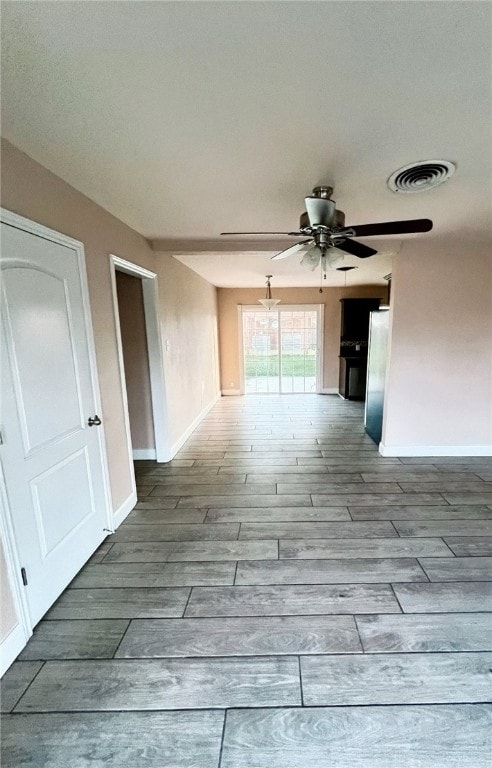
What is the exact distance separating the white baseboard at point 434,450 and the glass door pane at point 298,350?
3.66 metres

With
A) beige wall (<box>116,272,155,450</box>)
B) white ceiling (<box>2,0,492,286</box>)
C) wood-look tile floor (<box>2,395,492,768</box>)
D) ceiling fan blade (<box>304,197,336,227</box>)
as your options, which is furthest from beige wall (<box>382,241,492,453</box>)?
beige wall (<box>116,272,155,450</box>)

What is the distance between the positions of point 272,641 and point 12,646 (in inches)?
47.4

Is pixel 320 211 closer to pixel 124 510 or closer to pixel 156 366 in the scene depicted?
→ pixel 156 366

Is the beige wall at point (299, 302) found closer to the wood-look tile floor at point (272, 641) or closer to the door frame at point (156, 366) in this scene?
the door frame at point (156, 366)

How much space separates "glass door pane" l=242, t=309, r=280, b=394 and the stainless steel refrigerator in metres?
2.94

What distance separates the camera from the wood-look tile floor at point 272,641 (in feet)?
3.74

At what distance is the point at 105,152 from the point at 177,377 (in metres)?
2.69

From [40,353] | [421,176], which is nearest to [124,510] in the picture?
[40,353]

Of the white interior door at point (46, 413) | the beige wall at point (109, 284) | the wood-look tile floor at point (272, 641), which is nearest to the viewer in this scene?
the wood-look tile floor at point (272, 641)

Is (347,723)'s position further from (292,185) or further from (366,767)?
(292,185)

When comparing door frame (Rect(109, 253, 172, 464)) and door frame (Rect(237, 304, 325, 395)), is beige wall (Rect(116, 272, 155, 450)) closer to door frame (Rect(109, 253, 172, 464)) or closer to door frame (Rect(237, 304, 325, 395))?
door frame (Rect(109, 253, 172, 464))

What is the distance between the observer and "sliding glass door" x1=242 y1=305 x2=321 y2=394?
6.99 metres

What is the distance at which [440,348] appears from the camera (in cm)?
339

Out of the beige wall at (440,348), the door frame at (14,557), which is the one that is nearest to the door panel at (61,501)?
the door frame at (14,557)
